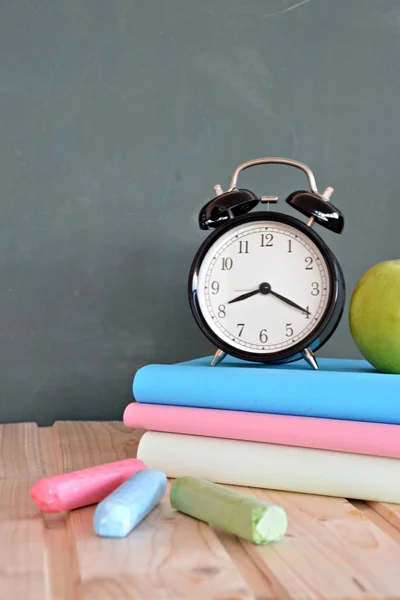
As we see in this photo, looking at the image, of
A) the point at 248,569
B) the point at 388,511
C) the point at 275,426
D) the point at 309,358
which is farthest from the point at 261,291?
the point at 248,569

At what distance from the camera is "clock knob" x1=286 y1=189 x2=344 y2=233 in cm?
104

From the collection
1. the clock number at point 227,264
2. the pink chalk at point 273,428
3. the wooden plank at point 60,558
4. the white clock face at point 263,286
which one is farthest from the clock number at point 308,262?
the wooden plank at point 60,558

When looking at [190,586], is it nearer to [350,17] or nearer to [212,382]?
[212,382]

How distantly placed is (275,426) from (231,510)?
202mm

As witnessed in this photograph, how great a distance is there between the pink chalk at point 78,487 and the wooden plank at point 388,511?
0.30m

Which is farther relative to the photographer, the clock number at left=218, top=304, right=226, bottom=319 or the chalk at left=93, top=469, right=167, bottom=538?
the clock number at left=218, top=304, right=226, bottom=319

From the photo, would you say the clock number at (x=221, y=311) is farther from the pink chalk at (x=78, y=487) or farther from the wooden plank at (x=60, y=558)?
the wooden plank at (x=60, y=558)

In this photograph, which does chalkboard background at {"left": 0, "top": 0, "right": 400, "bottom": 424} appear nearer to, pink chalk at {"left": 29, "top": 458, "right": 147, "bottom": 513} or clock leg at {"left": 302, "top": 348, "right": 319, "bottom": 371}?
clock leg at {"left": 302, "top": 348, "right": 319, "bottom": 371}

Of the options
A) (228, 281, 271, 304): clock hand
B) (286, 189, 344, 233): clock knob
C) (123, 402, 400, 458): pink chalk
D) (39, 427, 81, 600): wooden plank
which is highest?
(286, 189, 344, 233): clock knob

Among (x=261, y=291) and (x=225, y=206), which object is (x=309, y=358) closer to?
(x=261, y=291)

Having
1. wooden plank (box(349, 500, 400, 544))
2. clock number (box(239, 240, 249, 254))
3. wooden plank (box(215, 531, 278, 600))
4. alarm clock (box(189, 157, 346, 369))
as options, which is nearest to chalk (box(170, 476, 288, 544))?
wooden plank (box(215, 531, 278, 600))

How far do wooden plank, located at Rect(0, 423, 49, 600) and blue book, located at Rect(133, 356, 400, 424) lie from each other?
0.69 feet

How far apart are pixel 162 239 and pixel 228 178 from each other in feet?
0.58

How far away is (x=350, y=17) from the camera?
136cm
